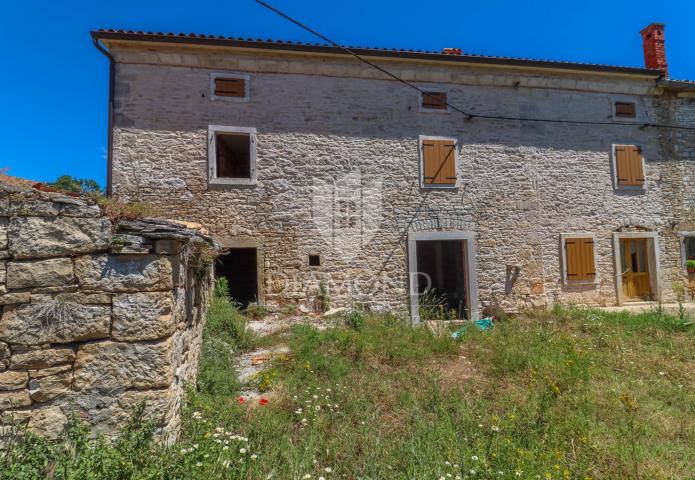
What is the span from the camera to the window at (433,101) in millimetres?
8523

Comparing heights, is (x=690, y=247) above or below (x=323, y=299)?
above

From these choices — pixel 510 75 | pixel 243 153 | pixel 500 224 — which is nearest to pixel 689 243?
pixel 500 224

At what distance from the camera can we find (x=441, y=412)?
3469mm

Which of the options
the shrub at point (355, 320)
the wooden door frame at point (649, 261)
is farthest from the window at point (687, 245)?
the shrub at point (355, 320)

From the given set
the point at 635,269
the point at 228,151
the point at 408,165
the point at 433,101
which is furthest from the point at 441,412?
the point at 635,269

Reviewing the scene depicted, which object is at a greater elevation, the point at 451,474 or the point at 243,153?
the point at 243,153

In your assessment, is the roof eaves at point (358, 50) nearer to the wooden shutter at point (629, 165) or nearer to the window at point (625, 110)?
the window at point (625, 110)

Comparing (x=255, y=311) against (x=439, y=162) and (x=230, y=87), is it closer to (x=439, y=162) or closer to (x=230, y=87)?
(x=230, y=87)

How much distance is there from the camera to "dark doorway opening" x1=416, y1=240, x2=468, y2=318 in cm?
888

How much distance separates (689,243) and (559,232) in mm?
4133

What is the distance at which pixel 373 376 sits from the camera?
14.0 ft

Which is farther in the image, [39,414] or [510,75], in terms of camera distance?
[510,75]

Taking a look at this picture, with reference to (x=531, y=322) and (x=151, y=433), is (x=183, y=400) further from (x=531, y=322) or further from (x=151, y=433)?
(x=531, y=322)

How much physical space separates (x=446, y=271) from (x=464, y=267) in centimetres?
208
